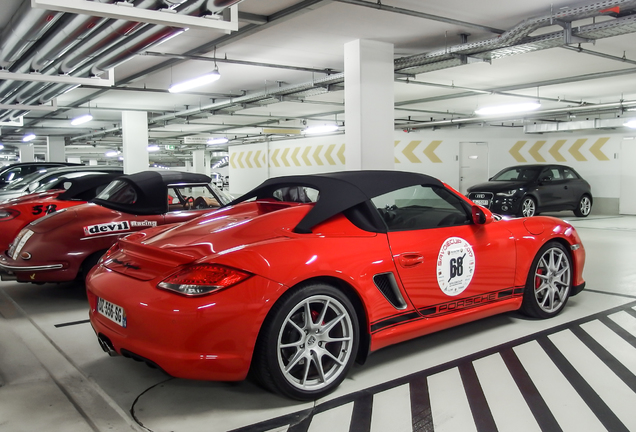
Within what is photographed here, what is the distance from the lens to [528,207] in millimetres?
12375

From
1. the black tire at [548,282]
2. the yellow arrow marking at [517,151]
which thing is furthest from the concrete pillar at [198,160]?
the black tire at [548,282]

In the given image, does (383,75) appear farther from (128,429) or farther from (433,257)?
(128,429)

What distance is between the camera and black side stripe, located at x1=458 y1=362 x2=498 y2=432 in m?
2.46

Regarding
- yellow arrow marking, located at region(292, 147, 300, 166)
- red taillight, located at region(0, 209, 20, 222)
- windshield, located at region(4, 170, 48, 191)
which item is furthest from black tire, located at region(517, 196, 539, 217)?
yellow arrow marking, located at region(292, 147, 300, 166)

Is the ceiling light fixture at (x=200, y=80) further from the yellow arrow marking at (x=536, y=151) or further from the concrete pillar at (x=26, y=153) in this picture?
the concrete pillar at (x=26, y=153)

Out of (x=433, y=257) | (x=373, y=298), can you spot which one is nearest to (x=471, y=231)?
(x=433, y=257)

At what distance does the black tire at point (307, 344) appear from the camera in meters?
2.56

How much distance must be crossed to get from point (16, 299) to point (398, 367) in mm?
4050

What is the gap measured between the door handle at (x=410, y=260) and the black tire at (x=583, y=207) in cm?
1255

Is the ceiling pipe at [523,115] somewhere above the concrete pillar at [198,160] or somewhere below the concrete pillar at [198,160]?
above

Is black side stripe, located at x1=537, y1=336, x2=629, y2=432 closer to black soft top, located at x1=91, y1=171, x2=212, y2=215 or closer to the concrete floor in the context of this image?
the concrete floor

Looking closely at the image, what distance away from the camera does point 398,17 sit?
7293 mm

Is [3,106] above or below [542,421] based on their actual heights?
above

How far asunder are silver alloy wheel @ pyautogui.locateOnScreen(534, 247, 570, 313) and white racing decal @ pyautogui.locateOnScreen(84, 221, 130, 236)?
378 centimetres
